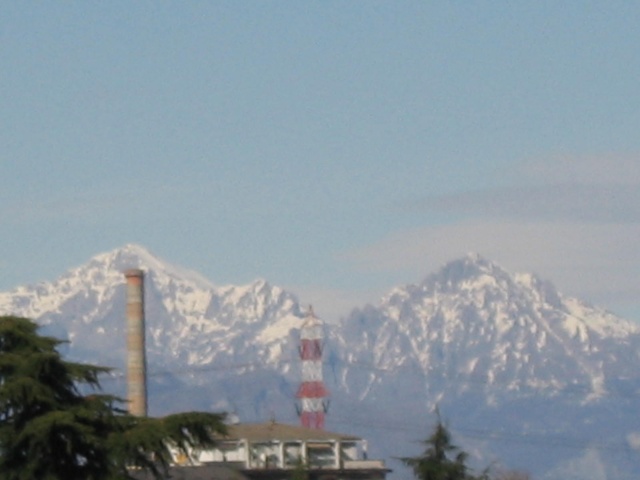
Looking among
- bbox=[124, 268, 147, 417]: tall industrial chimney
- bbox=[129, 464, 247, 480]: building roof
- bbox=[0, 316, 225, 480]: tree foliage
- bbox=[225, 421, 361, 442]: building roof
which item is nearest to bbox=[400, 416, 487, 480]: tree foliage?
bbox=[129, 464, 247, 480]: building roof

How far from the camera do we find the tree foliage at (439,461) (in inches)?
2835

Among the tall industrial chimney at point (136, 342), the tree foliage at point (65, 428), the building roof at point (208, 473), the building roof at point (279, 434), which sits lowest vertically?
the tree foliage at point (65, 428)

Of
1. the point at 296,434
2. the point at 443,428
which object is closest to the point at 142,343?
the point at 296,434

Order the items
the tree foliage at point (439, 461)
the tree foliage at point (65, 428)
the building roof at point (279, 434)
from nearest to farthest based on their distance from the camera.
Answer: the tree foliage at point (65, 428)
the tree foliage at point (439, 461)
the building roof at point (279, 434)

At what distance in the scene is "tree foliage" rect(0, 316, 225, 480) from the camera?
124 feet

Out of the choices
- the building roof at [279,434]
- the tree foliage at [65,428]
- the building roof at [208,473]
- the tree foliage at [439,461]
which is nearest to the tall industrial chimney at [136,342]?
the building roof at [279,434]

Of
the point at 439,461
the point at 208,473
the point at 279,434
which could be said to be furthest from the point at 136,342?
the point at 439,461

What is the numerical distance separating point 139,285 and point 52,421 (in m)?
126

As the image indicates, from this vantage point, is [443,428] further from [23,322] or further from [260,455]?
[260,455]

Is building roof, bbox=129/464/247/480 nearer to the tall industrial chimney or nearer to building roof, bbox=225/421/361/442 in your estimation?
building roof, bbox=225/421/361/442

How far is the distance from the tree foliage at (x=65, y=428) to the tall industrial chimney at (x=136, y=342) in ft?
361

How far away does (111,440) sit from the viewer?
38.1 m

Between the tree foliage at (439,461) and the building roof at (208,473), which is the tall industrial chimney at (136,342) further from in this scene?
the tree foliage at (439,461)

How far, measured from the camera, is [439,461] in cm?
7275
